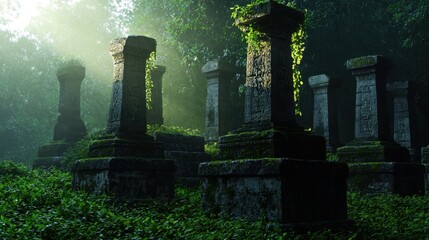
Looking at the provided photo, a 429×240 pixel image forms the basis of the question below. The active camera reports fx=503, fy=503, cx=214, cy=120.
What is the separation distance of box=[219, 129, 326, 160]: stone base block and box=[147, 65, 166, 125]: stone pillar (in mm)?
7429

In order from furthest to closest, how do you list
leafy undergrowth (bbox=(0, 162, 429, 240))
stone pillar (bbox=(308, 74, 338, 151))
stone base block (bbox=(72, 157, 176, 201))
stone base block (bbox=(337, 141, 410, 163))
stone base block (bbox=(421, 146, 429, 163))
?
stone pillar (bbox=(308, 74, 338, 151)) < stone base block (bbox=(421, 146, 429, 163)) < stone base block (bbox=(337, 141, 410, 163)) < stone base block (bbox=(72, 157, 176, 201)) < leafy undergrowth (bbox=(0, 162, 429, 240))

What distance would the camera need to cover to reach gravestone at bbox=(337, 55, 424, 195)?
11.0 meters

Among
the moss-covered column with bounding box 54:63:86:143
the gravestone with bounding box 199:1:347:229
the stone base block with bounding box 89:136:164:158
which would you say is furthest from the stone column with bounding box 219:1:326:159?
the moss-covered column with bounding box 54:63:86:143

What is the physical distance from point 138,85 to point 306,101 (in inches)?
458

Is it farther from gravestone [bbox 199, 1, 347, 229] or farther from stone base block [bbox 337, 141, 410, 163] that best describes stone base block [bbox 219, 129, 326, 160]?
stone base block [bbox 337, 141, 410, 163]

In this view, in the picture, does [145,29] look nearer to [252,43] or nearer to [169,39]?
[169,39]

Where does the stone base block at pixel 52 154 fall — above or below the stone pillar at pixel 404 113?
below

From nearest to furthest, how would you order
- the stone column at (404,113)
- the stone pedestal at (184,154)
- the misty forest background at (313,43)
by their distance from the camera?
the stone pedestal at (184,154)
the stone column at (404,113)
the misty forest background at (313,43)

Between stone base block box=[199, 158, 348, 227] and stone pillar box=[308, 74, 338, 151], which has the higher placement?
stone pillar box=[308, 74, 338, 151]

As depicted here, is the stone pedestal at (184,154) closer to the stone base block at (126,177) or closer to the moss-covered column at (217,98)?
the moss-covered column at (217,98)

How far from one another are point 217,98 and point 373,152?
5.23 meters

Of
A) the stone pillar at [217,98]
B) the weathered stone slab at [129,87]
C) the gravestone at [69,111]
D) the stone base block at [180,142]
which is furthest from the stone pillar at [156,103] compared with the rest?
the weathered stone slab at [129,87]

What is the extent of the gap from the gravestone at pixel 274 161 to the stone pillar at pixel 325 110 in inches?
324

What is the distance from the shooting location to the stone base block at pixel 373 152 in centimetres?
1117
